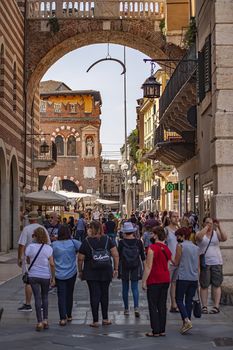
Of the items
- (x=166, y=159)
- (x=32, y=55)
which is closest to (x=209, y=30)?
(x=166, y=159)

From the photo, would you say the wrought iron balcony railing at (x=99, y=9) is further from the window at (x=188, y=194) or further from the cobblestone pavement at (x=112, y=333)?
the cobblestone pavement at (x=112, y=333)

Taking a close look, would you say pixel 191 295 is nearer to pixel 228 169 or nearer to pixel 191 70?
pixel 228 169

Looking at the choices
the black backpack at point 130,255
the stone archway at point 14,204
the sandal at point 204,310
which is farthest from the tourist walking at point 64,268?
the stone archway at point 14,204

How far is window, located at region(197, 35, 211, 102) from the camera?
1673 cm

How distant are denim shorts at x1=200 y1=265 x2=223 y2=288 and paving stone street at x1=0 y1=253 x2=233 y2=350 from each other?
1.78 feet

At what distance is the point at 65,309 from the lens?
38.6ft

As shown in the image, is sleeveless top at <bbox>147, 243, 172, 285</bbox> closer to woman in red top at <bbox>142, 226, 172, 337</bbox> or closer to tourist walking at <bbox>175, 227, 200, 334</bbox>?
woman in red top at <bbox>142, 226, 172, 337</bbox>

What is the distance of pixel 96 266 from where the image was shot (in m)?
11.5

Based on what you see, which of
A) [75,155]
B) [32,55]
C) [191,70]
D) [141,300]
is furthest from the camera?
[75,155]

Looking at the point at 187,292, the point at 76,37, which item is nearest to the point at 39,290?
the point at 187,292

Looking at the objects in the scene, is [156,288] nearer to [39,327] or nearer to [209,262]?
[39,327]

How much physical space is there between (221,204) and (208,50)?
12.2 ft

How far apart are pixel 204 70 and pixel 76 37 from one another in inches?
757

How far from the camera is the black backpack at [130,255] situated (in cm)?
1304
